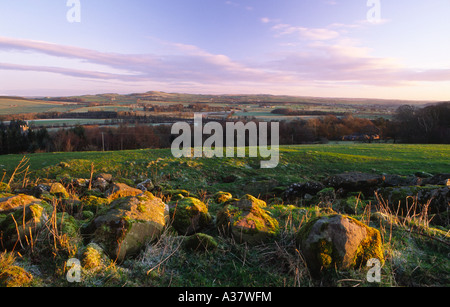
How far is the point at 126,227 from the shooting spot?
13.3 ft

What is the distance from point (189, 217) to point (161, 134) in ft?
226

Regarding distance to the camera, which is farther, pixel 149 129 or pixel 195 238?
pixel 149 129

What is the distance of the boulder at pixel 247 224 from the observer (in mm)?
4391

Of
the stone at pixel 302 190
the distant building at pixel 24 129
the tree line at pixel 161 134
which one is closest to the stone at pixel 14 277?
the stone at pixel 302 190

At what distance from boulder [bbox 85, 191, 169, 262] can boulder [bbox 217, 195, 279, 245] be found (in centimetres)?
109

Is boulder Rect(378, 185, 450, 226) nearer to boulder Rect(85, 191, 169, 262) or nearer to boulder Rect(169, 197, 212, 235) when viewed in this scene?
boulder Rect(169, 197, 212, 235)

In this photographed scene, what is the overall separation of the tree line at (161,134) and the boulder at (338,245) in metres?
57.8

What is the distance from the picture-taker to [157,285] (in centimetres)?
349

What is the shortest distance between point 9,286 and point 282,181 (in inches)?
533

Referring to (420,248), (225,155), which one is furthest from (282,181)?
(420,248)

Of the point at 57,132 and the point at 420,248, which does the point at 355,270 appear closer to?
the point at 420,248

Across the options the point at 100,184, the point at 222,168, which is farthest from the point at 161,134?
the point at 100,184

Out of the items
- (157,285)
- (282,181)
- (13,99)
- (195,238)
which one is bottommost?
(282,181)

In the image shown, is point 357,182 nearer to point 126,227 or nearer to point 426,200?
point 426,200
